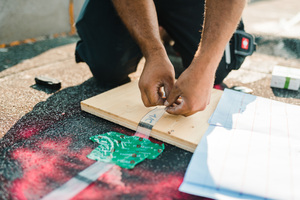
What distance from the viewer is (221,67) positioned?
51.3 inches

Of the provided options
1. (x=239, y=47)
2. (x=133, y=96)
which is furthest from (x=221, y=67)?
(x=133, y=96)

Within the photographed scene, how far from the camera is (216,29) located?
878 millimetres

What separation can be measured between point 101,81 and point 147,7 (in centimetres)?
50

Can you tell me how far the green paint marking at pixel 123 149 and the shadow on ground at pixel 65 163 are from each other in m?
0.02

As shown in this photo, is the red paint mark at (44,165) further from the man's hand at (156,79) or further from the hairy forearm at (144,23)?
the hairy forearm at (144,23)

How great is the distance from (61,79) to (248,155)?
3.36ft

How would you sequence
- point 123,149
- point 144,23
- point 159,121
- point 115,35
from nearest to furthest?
point 123,149 → point 159,121 → point 144,23 → point 115,35

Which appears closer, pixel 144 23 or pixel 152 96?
pixel 152 96

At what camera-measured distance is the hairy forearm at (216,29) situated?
0.85 meters

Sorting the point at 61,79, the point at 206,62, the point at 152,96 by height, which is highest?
the point at 206,62

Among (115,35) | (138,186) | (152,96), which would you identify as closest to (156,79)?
(152,96)

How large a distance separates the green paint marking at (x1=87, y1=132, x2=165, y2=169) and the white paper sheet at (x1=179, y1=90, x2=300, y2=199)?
14 cm

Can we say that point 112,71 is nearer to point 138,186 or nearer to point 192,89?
point 192,89

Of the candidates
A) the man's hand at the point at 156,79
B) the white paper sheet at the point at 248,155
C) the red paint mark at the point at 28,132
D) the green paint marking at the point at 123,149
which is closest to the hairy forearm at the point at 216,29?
the man's hand at the point at 156,79
